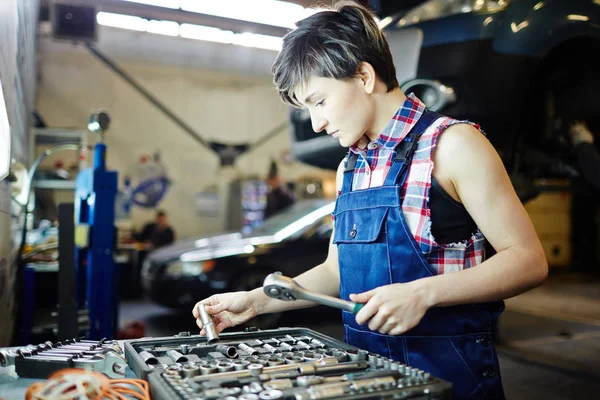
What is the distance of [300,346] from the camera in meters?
0.93

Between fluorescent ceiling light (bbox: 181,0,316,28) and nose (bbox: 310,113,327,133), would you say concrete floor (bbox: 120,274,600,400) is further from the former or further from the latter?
fluorescent ceiling light (bbox: 181,0,316,28)

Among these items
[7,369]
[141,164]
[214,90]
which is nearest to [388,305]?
[7,369]

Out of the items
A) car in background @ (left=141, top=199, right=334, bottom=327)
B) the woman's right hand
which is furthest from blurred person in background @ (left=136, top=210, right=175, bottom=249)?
the woman's right hand

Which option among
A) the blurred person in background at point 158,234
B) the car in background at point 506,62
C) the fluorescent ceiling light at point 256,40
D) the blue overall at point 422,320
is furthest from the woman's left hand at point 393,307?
the blurred person in background at point 158,234

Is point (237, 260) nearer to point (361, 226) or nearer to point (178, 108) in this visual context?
point (361, 226)

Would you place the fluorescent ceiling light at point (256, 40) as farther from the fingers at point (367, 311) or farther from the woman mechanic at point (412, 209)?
the fingers at point (367, 311)

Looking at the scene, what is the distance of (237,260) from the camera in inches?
166

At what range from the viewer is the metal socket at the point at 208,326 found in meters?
0.97

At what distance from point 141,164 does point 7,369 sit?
8.01 metres

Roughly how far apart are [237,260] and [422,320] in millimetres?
3289

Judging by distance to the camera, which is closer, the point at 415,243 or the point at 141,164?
the point at 415,243

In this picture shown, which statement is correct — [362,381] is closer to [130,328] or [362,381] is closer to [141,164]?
[130,328]

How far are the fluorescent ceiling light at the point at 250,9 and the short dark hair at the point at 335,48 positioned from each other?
4232 millimetres

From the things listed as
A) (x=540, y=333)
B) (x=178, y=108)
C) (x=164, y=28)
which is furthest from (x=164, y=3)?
(x=540, y=333)
